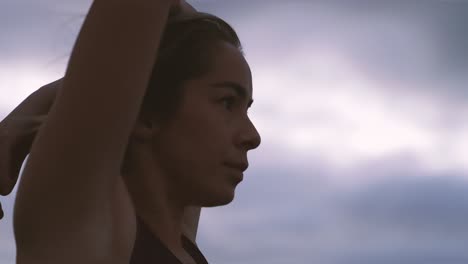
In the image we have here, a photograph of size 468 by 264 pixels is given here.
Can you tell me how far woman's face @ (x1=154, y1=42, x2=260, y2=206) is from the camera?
202 centimetres

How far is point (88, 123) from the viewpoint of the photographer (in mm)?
1351

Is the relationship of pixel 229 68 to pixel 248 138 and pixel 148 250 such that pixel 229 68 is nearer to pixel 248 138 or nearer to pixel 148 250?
pixel 248 138

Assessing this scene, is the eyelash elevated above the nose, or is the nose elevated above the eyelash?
the eyelash

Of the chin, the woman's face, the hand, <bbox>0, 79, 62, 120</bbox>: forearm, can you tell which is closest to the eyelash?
the woman's face

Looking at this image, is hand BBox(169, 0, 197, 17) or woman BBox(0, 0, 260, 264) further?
hand BBox(169, 0, 197, 17)

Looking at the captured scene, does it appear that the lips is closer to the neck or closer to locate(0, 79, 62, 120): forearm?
the neck

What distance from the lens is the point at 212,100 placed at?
2076 mm

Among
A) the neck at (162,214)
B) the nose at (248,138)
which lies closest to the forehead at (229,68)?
the nose at (248,138)

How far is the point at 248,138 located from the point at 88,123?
2.53ft

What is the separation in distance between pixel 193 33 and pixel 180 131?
15.6 inches

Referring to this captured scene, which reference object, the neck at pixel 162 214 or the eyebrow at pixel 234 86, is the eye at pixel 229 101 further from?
the neck at pixel 162 214

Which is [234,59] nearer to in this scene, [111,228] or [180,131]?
[180,131]

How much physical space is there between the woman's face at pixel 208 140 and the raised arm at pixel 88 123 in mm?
581

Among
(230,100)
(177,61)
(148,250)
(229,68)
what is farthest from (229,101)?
(148,250)
